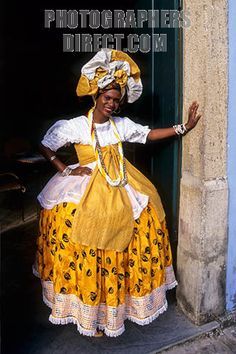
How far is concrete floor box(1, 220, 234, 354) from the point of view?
330 cm

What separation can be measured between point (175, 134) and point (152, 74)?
754mm

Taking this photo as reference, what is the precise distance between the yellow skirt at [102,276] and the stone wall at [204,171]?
35cm

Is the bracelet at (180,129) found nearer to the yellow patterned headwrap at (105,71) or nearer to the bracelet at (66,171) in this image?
the yellow patterned headwrap at (105,71)

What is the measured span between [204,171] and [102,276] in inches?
48.8

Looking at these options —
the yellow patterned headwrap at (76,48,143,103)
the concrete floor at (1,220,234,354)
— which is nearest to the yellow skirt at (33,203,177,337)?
the concrete floor at (1,220,234,354)

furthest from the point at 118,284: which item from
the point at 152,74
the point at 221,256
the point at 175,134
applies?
the point at 152,74

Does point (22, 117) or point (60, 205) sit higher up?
point (22, 117)

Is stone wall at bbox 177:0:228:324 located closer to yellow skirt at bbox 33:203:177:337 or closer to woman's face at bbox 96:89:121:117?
yellow skirt at bbox 33:203:177:337

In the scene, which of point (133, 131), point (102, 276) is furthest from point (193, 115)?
point (102, 276)

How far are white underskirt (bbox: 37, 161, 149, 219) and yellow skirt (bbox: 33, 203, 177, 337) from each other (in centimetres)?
6

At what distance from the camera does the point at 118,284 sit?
313 cm

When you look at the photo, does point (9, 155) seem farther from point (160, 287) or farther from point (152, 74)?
point (160, 287)

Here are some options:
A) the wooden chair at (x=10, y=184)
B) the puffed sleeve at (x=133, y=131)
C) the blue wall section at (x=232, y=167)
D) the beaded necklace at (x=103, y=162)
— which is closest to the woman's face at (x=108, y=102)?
the beaded necklace at (x=103, y=162)

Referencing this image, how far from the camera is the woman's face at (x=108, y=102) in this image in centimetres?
318
